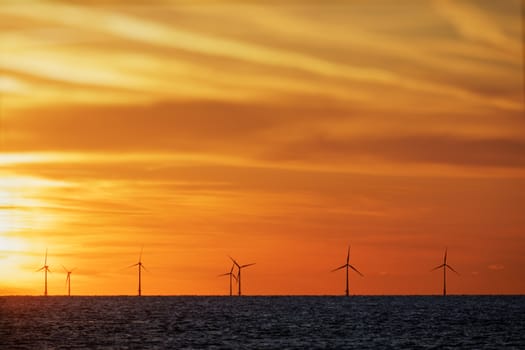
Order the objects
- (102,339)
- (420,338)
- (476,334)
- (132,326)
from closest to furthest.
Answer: (102,339), (420,338), (476,334), (132,326)

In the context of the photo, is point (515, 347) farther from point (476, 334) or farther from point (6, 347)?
point (6, 347)

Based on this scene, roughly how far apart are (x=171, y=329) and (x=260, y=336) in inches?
992

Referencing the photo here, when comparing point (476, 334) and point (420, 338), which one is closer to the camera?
point (420, 338)

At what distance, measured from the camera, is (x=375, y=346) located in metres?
135

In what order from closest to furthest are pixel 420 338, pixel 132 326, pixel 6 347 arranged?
1. pixel 6 347
2. pixel 420 338
3. pixel 132 326

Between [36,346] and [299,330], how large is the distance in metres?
55.5

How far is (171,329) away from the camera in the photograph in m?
175

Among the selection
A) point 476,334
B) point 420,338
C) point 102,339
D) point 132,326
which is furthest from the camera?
point 132,326

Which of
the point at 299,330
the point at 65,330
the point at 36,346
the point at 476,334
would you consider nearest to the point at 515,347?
the point at 476,334

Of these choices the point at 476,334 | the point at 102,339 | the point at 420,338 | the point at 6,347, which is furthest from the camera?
the point at 476,334

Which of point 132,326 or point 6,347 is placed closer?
point 6,347

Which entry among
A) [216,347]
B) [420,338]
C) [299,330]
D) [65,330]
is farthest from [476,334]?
[65,330]

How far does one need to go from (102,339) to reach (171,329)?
3297cm

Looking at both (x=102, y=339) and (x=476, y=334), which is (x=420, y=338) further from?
(x=102, y=339)
